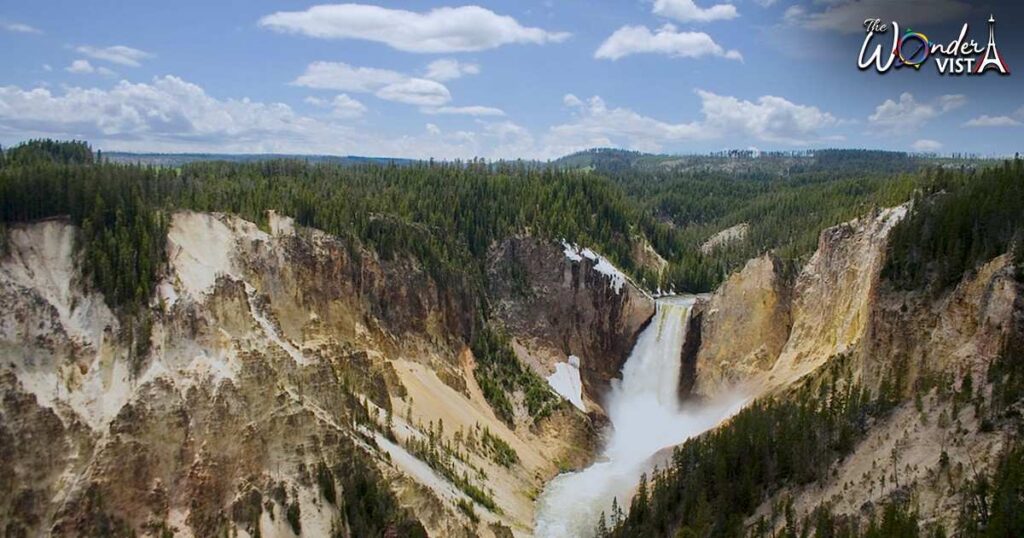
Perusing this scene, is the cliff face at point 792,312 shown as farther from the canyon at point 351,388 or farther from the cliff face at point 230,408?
the cliff face at point 230,408

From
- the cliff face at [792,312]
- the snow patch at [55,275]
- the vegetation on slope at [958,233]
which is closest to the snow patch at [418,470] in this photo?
the snow patch at [55,275]

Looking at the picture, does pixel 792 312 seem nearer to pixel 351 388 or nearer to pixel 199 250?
pixel 351 388

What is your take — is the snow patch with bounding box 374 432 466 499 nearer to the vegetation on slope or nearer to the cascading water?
the cascading water

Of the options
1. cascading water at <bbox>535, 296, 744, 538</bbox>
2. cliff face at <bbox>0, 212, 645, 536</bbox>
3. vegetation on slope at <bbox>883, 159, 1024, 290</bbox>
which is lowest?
cascading water at <bbox>535, 296, 744, 538</bbox>

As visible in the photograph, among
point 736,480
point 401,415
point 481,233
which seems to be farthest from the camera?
point 481,233

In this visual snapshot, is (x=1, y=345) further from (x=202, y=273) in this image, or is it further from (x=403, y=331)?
(x=403, y=331)

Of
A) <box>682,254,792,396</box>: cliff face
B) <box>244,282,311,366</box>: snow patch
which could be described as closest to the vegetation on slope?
<box>682,254,792,396</box>: cliff face

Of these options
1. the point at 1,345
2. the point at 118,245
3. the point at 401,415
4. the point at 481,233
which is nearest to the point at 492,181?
the point at 481,233
